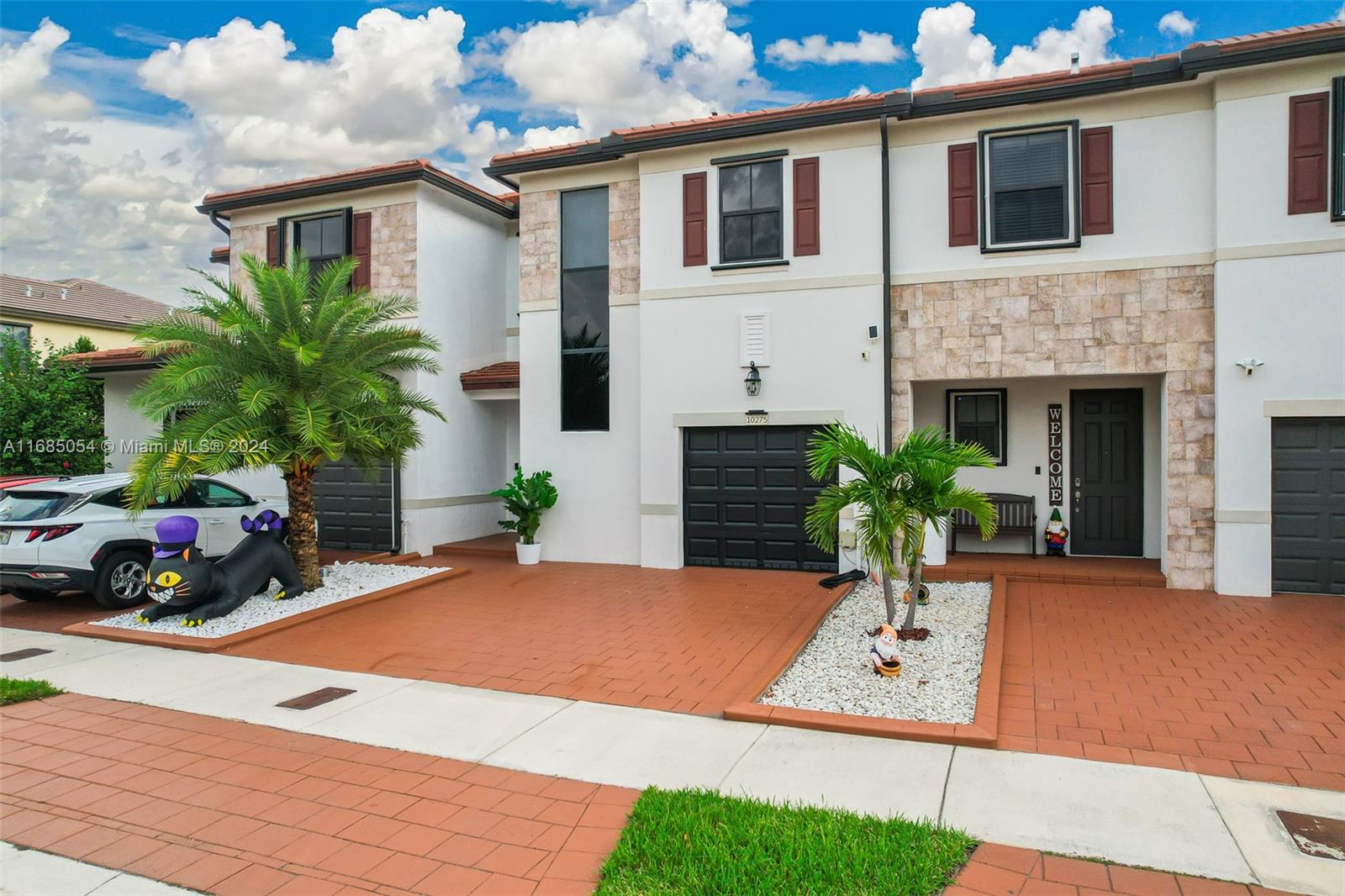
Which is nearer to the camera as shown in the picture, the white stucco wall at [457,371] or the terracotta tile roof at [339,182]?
the terracotta tile roof at [339,182]

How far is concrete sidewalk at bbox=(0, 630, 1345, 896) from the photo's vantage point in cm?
376

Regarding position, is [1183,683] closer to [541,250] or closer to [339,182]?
[541,250]

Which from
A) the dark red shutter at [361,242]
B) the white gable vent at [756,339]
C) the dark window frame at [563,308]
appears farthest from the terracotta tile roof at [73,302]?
the white gable vent at [756,339]

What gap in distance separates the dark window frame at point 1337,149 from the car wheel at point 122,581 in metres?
14.6

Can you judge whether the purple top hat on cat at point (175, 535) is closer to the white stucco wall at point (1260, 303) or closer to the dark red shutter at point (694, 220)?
the dark red shutter at point (694, 220)

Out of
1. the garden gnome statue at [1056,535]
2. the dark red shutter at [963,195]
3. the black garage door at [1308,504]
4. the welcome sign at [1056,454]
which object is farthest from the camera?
the welcome sign at [1056,454]

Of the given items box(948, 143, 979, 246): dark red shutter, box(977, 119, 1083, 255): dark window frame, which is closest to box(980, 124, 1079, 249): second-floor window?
box(977, 119, 1083, 255): dark window frame

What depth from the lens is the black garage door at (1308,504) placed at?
9227 millimetres

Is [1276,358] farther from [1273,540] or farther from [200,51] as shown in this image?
[200,51]

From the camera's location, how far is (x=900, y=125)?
10.7m

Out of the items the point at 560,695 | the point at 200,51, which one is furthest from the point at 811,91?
the point at 560,695

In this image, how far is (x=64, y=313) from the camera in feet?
77.4

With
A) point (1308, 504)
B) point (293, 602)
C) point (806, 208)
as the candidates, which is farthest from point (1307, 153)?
point (293, 602)

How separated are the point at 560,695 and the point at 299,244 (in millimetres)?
11279
